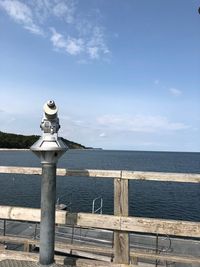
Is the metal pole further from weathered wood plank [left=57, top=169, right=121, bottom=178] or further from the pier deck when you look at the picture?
the pier deck

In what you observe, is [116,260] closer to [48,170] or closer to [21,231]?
[48,170]

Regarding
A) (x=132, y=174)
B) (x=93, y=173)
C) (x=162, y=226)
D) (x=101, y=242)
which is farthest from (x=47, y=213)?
(x=101, y=242)

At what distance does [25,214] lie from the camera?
3.84 metres

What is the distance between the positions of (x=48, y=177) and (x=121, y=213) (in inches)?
34.5

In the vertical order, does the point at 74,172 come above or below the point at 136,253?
above

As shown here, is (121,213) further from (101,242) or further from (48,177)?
(101,242)

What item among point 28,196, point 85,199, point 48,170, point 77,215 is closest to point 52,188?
point 48,170

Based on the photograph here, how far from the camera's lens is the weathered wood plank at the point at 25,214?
12.4 feet

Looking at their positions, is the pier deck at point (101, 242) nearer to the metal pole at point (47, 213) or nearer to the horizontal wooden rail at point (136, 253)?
the horizontal wooden rail at point (136, 253)

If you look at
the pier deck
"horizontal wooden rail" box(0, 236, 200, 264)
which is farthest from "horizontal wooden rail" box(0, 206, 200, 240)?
the pier deck

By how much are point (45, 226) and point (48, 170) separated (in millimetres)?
569

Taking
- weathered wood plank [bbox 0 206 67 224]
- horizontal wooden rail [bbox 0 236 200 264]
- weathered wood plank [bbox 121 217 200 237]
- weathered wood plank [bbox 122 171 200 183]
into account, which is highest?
weathered wood plank [bbox 122 171 200 183]

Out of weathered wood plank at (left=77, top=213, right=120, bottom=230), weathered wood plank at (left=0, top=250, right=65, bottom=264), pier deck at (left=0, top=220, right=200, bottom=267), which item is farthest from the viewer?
pier deck at (left=0, top=220, right=200, bottom=267)

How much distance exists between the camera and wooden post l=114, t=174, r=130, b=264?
3.59 meters
